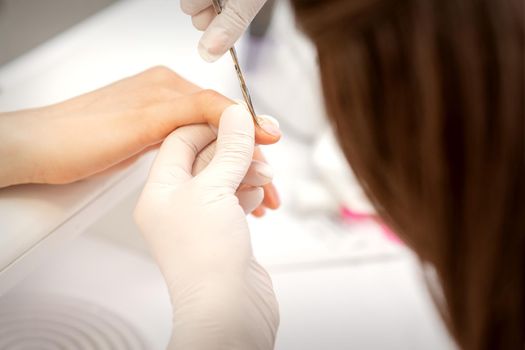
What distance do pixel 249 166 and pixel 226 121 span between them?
0.31 ft

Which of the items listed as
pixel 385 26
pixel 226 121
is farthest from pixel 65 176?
pixel 385 26

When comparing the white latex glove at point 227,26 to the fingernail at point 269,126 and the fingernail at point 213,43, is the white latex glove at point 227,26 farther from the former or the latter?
the fingernail at point 269,126

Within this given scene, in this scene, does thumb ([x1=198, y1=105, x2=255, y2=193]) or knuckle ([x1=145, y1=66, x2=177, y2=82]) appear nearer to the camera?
thumb ([x1=198, y1=105, x2=255, y2=193])

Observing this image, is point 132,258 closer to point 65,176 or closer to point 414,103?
point 65,176

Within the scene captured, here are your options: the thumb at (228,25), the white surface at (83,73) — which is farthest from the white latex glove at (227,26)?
the white surface at (83,73)

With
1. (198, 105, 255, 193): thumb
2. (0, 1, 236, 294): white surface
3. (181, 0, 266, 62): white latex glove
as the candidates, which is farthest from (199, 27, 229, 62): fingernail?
(0, 1, 236, 294): white surface

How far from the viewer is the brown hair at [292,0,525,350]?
497 millimetres

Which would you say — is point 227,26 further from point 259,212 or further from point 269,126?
point 259,212

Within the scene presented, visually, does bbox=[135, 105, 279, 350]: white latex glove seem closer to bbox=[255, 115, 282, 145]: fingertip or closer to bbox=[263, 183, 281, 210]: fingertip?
bbox=[255, 115, 282, 145]: fingertip

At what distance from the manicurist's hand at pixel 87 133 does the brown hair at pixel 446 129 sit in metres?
0.34

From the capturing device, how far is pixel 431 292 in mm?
677

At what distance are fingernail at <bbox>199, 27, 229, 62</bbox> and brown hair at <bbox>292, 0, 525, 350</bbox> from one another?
Answer: 0.30m

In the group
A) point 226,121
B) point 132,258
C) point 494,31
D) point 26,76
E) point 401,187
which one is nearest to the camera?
point 494,31

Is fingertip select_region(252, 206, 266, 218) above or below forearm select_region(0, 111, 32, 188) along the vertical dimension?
below
